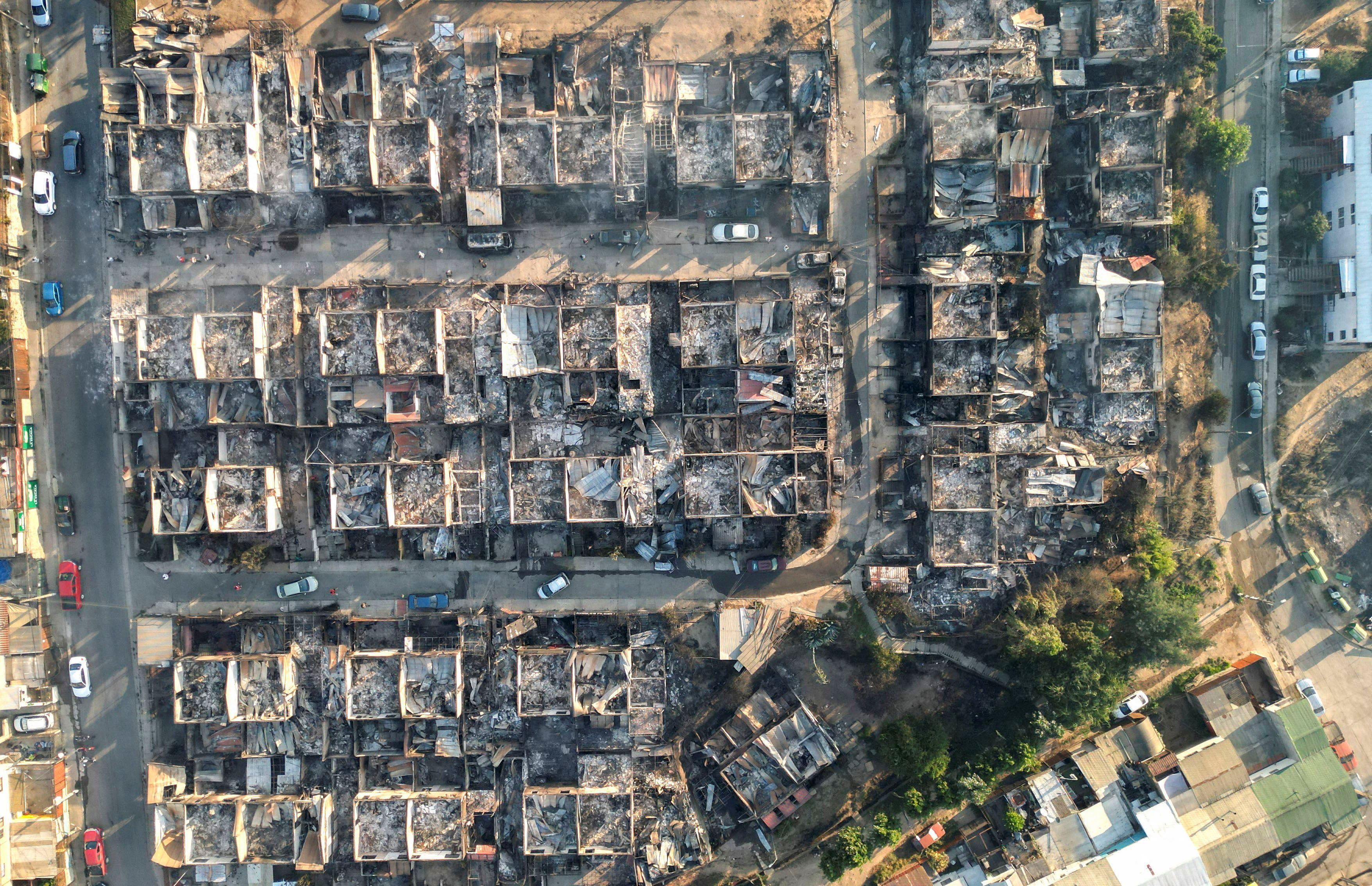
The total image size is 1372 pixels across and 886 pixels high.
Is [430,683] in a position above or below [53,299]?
below

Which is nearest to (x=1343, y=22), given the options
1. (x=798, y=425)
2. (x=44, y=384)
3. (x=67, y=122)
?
(x=798, y=425)

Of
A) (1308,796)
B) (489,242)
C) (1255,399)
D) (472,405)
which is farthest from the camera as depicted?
(1255,399)

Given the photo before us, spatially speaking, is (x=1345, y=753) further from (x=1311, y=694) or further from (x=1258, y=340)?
(x=1258, y=340)

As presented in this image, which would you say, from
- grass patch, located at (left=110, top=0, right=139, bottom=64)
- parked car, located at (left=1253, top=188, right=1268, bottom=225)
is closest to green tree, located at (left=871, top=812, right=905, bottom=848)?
parked car, located at (left=1253, top=188, right=1268, bottom=225)

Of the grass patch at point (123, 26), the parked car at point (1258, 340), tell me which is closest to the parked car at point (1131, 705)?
the parked car at point (1258, 340)

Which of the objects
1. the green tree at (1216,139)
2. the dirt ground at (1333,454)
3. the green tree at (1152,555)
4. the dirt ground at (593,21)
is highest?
the dirt ground at (593,21)

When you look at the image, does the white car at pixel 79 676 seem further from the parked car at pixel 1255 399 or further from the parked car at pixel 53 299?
the parked car at pixel 1255 399

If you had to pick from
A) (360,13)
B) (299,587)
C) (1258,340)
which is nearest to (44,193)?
(360,13)
